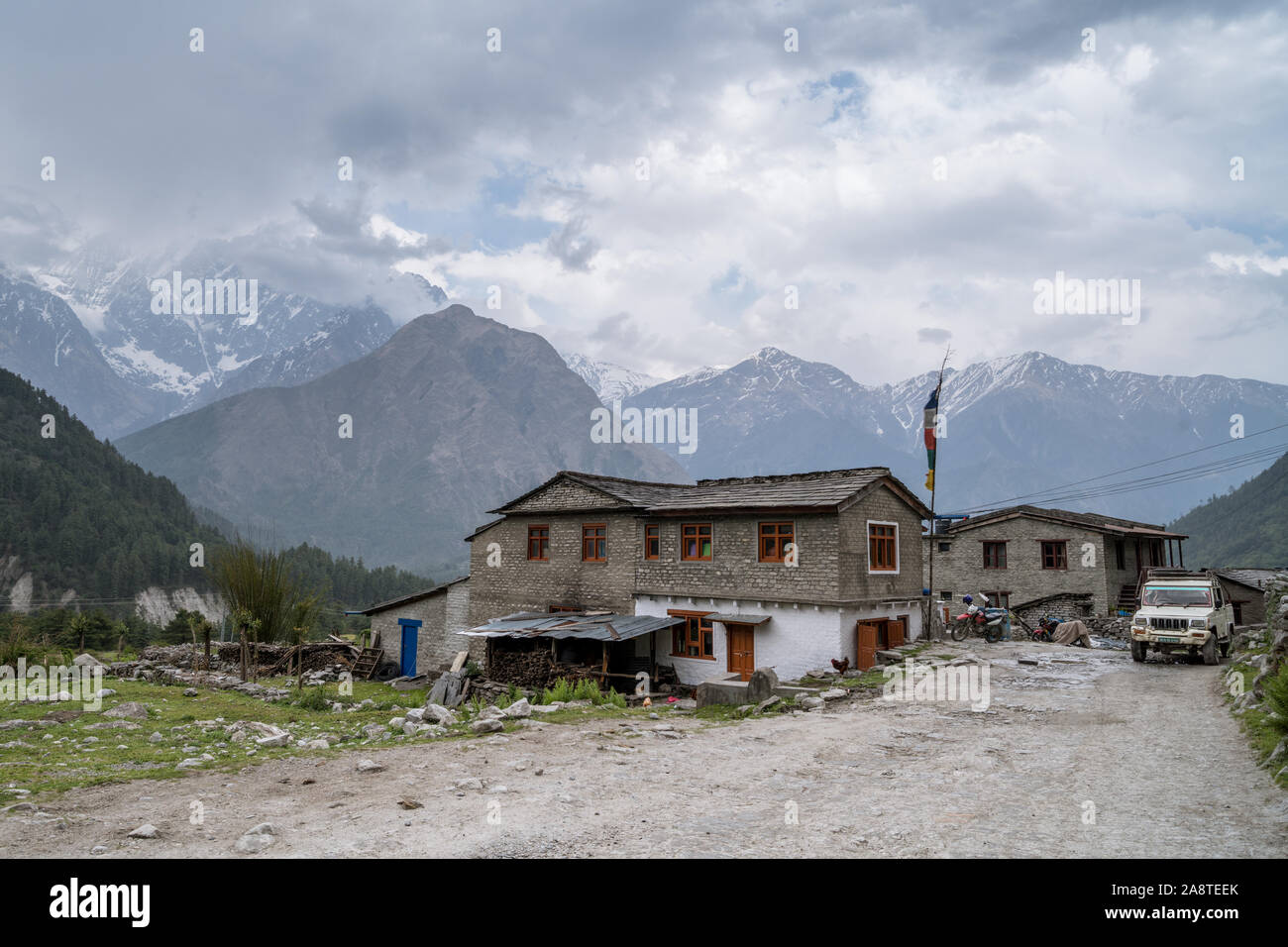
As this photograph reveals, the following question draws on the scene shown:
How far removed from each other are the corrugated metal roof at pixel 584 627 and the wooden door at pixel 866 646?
6696 millimetres

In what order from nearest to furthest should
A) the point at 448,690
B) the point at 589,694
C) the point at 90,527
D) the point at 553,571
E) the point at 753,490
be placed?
the point at 589,694
the point at 448,690
the point at 753,490
the point at 553,571
the point at 90,527

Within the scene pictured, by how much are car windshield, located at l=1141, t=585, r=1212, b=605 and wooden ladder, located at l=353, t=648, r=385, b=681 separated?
→ 34.6 metres

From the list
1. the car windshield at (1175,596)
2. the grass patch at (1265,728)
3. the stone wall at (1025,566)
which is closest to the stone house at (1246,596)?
the stone wall at (1025,566)

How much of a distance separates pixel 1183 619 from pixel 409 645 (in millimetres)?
34059

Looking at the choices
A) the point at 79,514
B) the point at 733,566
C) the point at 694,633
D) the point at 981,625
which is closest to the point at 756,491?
the point at 733,566

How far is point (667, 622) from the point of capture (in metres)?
28.7

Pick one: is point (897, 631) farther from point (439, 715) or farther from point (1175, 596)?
point (439, 715)

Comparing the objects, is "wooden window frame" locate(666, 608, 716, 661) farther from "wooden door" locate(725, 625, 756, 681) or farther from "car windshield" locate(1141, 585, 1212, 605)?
"car windshield" locate(1141, 585, 1212, 605)

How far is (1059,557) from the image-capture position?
140 ft

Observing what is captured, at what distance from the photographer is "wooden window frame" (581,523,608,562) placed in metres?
32.6
